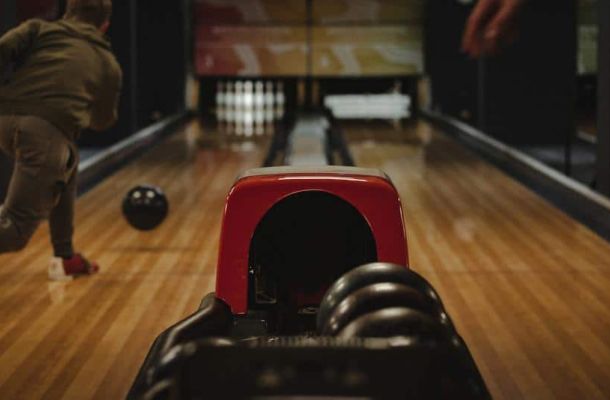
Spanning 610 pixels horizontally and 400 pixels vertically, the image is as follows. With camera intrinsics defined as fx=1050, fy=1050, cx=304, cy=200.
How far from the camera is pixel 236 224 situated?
7.72 feet

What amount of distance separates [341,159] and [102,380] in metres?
5.63

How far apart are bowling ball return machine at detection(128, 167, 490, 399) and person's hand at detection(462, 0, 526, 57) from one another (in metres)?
0.70

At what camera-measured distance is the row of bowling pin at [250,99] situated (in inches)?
478

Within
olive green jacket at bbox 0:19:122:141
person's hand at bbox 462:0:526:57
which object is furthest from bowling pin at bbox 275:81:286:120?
person's hand at bbox 462:0:526:57

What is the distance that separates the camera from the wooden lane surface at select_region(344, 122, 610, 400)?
8.50 ft

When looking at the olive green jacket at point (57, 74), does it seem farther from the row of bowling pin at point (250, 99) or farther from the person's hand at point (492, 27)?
the row of bowling pin at point (250, 99)

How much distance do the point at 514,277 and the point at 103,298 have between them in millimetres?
1434

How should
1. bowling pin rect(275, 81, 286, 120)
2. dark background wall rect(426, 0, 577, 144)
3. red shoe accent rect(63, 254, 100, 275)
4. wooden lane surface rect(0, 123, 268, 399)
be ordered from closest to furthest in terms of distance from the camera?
wooden lane surface rect(0, 123, 268, 399) → red shoe accent rect(63, 254, 100, 275) → dark background wall rect(426, 0, 577, 144) → bowling pin rect(275, 81, 286, 120)

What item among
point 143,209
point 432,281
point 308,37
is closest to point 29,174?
point 143,209

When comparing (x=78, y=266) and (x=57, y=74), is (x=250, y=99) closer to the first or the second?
(x=78, y=266)

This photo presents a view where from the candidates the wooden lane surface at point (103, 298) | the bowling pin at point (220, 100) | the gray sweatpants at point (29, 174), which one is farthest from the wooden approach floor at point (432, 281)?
the bowling pin at point (220, 100)

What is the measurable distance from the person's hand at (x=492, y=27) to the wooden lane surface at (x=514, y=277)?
2.63 feet

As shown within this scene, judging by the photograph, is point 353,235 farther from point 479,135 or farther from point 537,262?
point 479,135

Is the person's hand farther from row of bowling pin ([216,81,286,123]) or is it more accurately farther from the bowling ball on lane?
row of bowling pin ([216,81,286,123])
